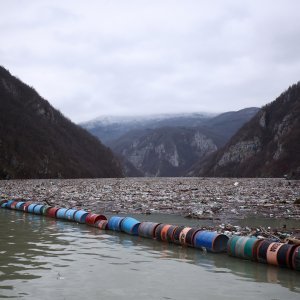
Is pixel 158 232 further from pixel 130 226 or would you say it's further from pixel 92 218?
pixel 92 218

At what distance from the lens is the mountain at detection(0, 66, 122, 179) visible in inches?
4567

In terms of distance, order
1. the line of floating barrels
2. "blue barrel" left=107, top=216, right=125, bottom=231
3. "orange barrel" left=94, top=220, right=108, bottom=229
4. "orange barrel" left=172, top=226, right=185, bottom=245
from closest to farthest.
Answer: the line of floating barrels
"orange barrel" left=172, top=226, right=185, bottom=245
"blue barrel" left=107, top=216, right=125, bottom=231
"orange barrel" left=94, top=220, right=108, bottom=229

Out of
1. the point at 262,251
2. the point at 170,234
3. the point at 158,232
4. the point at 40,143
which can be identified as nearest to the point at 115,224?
the point at 158,232

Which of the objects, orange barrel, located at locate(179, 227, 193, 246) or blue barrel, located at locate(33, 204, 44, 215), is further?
blue barrel, located at locate(33, 204, 44, 215)

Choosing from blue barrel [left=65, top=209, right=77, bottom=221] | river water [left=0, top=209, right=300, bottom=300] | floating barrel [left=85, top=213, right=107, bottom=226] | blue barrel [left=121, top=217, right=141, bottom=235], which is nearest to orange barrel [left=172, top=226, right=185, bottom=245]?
river water [left=0, top=209, right=300, bottom=300]

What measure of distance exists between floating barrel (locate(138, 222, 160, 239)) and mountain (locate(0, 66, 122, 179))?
89.9 metres

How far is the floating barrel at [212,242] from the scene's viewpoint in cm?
1245

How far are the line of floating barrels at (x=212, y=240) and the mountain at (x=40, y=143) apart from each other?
290ft

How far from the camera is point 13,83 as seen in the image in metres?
154

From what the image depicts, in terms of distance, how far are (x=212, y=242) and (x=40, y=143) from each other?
127681mm

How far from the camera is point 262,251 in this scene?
35.9 feet

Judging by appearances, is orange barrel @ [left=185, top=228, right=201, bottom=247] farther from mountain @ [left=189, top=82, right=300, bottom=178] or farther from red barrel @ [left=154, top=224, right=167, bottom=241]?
mountain @ [left=189, top=82, right=300, bottom=178]

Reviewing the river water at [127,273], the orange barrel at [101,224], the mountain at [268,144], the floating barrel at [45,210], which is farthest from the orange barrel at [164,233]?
the mountain at [268,144]

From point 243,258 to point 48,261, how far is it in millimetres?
5096
